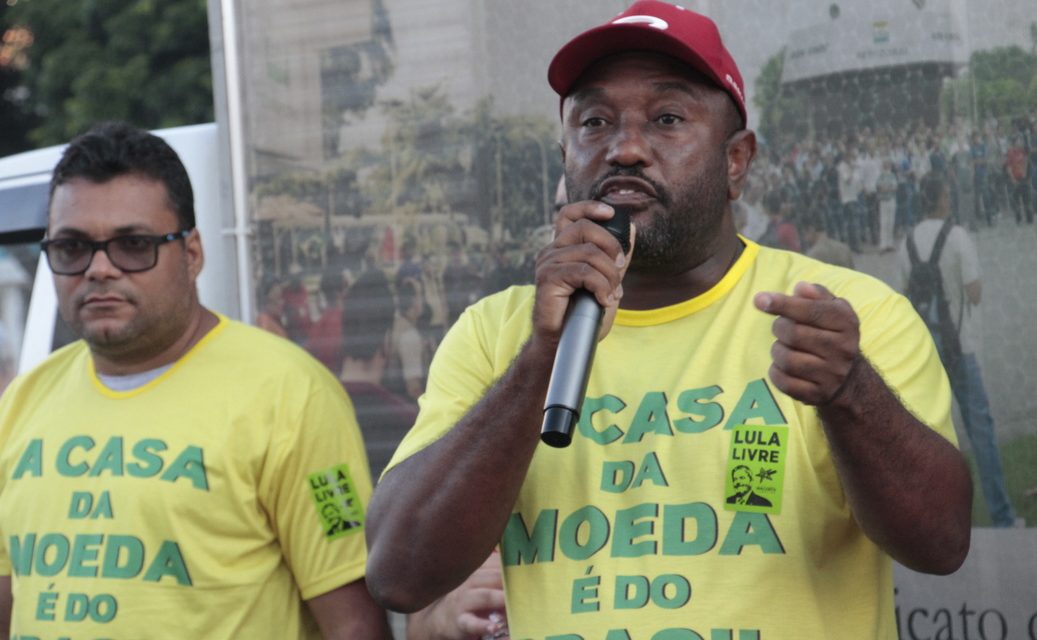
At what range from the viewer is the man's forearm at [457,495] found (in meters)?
2.22

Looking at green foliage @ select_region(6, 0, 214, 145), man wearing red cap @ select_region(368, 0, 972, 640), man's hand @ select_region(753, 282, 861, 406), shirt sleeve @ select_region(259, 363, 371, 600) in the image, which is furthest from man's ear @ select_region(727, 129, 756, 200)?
green foliage @ select_region(6, 0, 214, 145)

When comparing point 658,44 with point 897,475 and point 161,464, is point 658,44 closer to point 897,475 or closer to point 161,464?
point 897,475

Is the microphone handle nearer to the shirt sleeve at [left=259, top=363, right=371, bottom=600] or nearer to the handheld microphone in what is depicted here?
the handheld microphone

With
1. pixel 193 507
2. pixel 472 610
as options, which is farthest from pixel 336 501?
pixel 472 610

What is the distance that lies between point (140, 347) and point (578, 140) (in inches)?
56.6

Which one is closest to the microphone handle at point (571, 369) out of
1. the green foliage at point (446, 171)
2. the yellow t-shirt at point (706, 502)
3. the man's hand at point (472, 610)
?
the yellow t-shirt at point (706, 502)

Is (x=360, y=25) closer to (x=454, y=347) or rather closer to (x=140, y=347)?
(x=140, y=347)

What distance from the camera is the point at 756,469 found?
2.24 m

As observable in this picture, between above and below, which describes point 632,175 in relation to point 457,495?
above

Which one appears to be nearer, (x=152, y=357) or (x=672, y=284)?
(x=672, y=284)

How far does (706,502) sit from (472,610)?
670 millimetres

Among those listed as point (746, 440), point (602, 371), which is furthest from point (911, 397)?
point (602, 371)

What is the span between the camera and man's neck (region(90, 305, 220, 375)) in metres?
3.46

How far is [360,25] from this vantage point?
3799 millimetres
